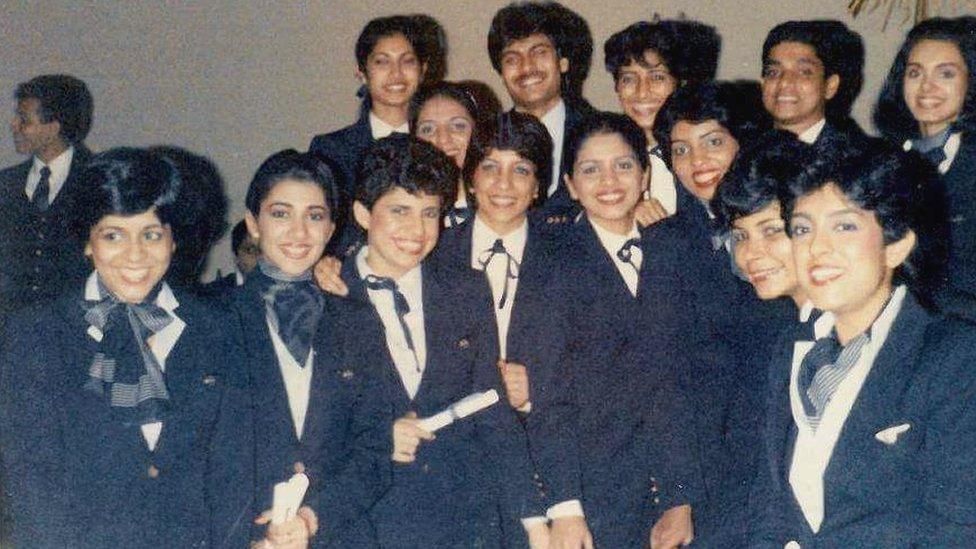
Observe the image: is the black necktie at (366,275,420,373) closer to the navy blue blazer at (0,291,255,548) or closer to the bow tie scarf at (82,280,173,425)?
the navy blue blazer at (0,291,255,548)

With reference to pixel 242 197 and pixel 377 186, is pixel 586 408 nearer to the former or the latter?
pixel 377 186

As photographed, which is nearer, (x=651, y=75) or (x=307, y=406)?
(x=307, y=406)

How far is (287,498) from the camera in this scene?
2.54 meters

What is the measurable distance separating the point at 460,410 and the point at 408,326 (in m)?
0.30

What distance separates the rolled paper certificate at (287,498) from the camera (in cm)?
254

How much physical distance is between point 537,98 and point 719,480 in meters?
1.75

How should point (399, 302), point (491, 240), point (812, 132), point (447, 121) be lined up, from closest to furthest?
point (399, 302), point (491, 240), point (447, 121), point (812, 132)

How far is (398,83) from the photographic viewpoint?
12.7 ft

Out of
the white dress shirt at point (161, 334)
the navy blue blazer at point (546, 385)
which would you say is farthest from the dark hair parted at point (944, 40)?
the white dress shirt at point (161, 334)

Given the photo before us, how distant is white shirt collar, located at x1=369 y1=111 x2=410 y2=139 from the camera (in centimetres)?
383

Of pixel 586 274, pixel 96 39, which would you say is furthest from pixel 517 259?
pixel 96 39

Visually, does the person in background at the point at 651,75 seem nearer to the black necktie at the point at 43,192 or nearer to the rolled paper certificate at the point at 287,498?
the rolled paper certificate at the point at 287,498

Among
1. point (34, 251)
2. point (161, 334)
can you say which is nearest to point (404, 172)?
point (161, 334)

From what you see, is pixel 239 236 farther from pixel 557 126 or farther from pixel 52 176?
pixel 557 126
